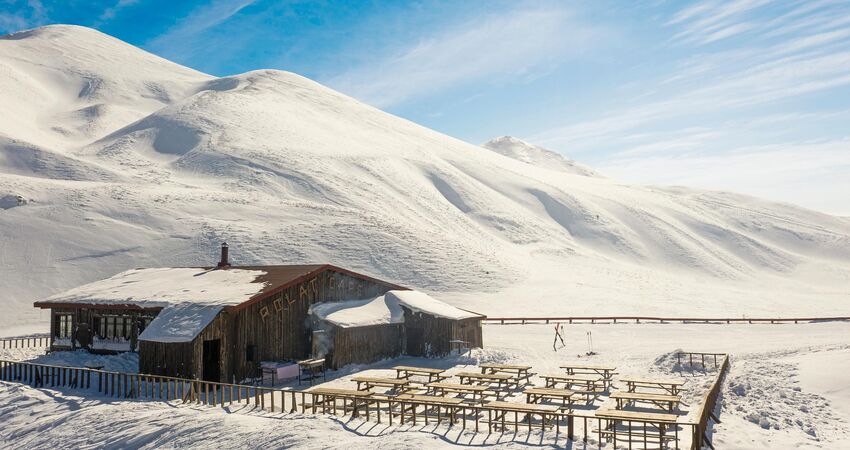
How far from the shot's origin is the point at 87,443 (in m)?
18.3

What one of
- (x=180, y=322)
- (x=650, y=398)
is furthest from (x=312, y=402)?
(x=650, y=398)

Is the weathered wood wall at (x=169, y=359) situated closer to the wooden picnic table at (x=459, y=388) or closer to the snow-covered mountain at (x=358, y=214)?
the wooden picnic table at (x=459, y=388)

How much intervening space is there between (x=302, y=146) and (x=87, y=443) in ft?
286

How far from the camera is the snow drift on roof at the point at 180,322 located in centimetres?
2397

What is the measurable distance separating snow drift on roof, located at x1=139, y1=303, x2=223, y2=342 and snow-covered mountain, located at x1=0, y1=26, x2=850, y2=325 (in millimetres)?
27882

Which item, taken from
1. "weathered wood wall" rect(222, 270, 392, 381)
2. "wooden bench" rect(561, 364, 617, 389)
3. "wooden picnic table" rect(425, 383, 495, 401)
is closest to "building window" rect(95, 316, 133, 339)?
"weathered wood wall" rect(222, 270, 392, 381)

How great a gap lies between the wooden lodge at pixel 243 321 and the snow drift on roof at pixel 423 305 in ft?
0.19

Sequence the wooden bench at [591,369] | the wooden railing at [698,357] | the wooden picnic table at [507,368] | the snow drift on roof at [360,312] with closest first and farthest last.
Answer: the wooden bench at [591,369] < the wooden picnic table at [507,368] < the wooden railing at [698,357] < the snow drift on roof at [360,312]

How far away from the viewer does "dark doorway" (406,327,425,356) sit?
32469mm

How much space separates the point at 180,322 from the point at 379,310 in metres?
9.99

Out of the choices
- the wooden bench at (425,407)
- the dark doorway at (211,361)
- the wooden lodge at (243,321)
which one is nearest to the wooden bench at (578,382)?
the wooden bench at (425,407)

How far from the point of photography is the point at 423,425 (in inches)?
689

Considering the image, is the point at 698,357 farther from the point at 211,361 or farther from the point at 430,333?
the point at 211,361

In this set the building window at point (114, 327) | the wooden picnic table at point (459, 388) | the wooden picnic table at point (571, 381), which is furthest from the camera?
the building window at point (114, 327)
